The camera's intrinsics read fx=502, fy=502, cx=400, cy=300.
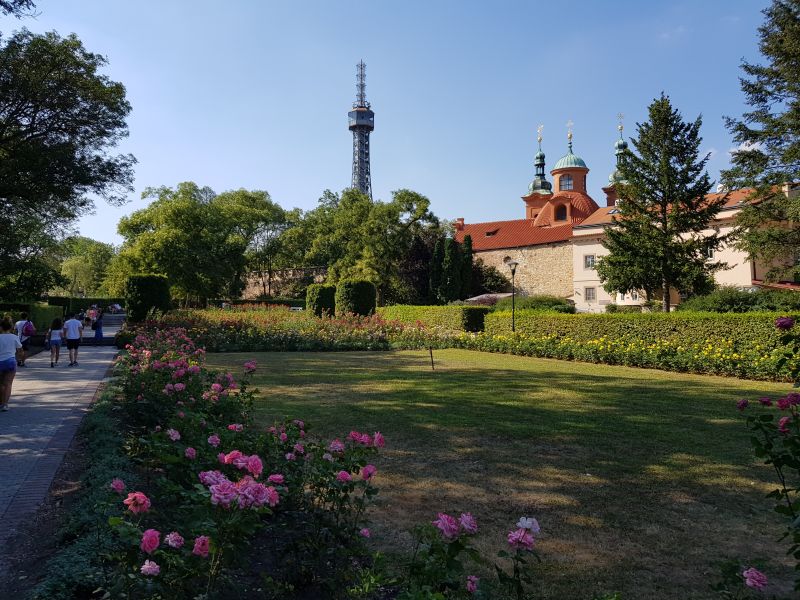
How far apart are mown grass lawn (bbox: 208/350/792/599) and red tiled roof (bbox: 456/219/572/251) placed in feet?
115

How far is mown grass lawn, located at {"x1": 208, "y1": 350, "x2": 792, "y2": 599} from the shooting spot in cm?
312

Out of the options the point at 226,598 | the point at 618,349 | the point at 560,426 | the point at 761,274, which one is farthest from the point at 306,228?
the point at 226,598

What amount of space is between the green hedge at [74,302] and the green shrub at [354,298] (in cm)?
2488

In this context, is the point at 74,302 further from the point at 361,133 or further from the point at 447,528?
the point at 361,133

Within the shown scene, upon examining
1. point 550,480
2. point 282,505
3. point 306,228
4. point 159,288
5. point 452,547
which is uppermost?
point 306,228

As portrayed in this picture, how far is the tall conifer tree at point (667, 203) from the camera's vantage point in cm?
2508

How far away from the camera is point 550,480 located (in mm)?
4438

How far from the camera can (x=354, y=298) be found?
24.0 meters

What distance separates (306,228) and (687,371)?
43.6 m

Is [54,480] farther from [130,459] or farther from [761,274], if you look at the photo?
[761,274]

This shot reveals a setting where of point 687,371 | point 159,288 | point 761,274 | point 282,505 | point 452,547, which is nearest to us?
point 452,547

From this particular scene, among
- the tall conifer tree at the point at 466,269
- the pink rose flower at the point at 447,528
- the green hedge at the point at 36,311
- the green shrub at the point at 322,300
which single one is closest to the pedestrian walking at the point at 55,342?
the green hedge at the point at 36,311

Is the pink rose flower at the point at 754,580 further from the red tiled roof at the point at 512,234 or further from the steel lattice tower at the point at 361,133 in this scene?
the steel lattice tower at the point at 361,133

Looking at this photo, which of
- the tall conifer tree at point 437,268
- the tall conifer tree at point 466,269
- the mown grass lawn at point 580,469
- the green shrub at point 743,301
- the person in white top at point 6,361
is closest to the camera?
the mown grass lawn at point 580,469
